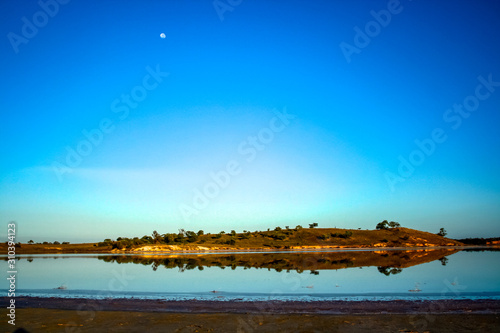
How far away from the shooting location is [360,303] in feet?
56.4

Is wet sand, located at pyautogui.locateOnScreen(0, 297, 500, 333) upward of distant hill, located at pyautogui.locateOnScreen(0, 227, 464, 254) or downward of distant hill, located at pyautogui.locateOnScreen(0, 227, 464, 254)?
upward

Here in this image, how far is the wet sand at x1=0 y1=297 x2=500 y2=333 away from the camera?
12383 millimetres

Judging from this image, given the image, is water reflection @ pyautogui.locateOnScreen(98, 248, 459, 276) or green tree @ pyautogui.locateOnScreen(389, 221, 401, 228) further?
green tree @ pyautogui.locateOnScreen(389, 221, 401, 228)

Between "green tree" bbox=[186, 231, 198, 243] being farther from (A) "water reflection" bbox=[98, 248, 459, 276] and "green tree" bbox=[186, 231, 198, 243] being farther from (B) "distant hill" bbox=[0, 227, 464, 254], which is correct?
(A) "water reflection" bbox=[98, 248, 459, 276]

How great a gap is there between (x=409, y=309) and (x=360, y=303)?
2.43 m

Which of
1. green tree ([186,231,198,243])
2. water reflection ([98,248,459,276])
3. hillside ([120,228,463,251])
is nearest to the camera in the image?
water reflection ([98,248,459,276])

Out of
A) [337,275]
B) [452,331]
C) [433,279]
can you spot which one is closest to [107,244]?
[337,275]

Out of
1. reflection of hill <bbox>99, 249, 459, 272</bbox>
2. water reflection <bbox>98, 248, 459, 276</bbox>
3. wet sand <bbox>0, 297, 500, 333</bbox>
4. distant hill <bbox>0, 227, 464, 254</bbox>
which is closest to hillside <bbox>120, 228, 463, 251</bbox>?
distant hill <bbox>0, 227, 464, 254</bbox>

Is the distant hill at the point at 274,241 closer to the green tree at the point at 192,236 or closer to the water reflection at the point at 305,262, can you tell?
the green tree at the point at 192,236

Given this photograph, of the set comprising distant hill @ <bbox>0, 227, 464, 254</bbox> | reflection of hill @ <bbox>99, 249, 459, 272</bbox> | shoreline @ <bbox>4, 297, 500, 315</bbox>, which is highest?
shoreline @ <bbox>4, 297, 500, 315</bbox>

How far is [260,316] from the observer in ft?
47.2

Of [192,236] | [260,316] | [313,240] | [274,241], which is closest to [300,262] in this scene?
[260,316]

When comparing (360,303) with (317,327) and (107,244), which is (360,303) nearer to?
(317,327)

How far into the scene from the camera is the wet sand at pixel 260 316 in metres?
12.4
